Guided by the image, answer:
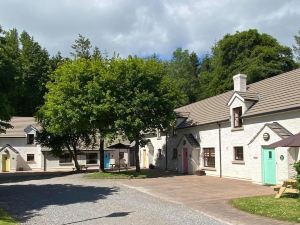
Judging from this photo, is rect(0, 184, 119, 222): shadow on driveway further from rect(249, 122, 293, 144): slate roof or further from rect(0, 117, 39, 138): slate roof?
rect(0, 117, 39, 138): slate roof

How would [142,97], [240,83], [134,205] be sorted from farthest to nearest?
[142,97]
[240,83]
[134,205]

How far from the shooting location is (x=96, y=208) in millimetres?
16844

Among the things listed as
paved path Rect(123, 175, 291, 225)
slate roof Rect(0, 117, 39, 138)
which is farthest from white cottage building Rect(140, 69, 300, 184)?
slate roof Rect(0, 117, 39, 138)

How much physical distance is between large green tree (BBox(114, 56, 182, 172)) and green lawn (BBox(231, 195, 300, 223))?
55.2 ft

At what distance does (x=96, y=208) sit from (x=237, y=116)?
16.7m

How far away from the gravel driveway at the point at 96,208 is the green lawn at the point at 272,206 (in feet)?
6.74

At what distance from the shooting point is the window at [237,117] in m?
30.5

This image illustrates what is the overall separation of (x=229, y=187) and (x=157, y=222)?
1186 cm

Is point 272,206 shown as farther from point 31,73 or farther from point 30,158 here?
point 31,73

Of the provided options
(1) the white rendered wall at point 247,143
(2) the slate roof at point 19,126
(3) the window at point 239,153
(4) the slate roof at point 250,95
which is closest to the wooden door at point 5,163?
(2) the slate roof at point 19,126

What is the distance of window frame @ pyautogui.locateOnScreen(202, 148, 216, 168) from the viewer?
112 ft

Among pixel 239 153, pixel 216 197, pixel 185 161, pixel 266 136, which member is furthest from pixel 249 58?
pixel 216 197

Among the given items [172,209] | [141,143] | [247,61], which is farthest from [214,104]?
[172,209]

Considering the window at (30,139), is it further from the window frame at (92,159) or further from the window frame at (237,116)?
→ the window frame at (237,116)
